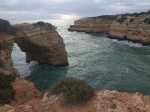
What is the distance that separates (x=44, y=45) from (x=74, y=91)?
69.7 feet

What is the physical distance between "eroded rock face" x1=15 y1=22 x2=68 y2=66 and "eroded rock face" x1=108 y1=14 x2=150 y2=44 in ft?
89.9

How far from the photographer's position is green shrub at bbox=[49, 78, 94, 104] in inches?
424

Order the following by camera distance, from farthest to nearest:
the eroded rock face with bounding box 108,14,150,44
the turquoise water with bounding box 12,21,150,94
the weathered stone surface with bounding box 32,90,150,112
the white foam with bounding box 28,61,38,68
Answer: the eroded rock face with bounding box 108,14,150,44 < the white foam with bounding box 28,61,38,68 < the turquoise water with bounding box 12,21,150,94 < the weathered stone surface with bounding box 32,90,150,112

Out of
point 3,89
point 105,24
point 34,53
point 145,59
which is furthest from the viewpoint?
point 105,24

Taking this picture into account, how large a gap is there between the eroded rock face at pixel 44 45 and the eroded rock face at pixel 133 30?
27.4m

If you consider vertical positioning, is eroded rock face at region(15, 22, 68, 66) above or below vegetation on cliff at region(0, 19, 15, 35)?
below

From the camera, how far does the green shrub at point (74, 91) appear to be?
10.8m

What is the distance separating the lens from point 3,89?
12805 mm

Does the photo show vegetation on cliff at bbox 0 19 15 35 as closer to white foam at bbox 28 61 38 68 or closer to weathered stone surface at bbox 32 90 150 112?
white foam at bbox 28 61 38 68

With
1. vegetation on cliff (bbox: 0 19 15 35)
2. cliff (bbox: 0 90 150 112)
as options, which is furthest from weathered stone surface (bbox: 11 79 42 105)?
vegetation on cliff (bbox: 0 19 15 35)

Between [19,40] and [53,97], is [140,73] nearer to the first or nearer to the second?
[19,40]

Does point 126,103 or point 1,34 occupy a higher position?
point 1,34

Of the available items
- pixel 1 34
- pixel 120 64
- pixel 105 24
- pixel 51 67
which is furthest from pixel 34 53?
pixel 105 24

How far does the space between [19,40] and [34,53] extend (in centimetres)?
473
